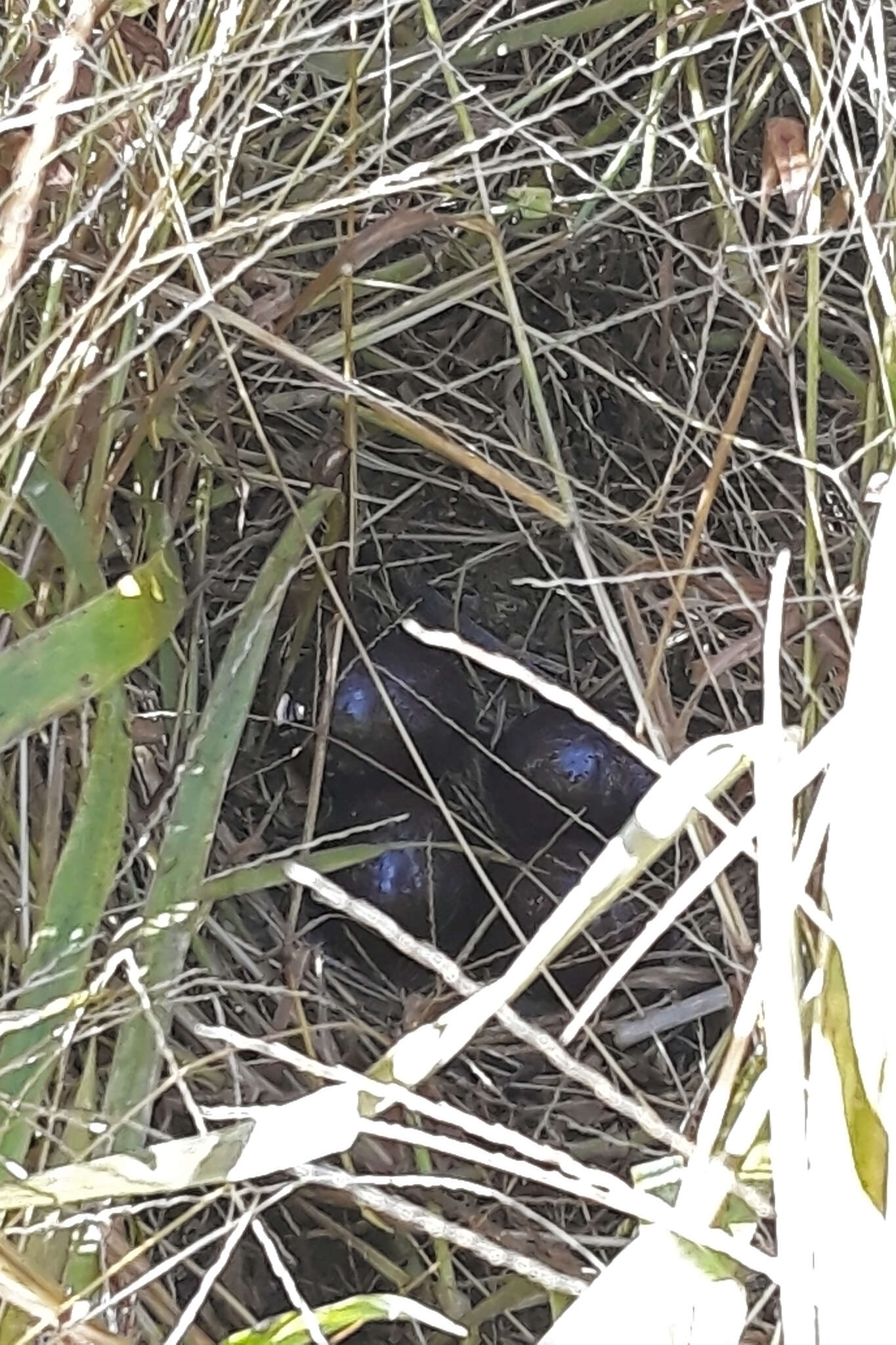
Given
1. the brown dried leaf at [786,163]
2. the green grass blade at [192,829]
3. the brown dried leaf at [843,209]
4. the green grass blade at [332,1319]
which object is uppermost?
the brown dried leaf at [786,163]

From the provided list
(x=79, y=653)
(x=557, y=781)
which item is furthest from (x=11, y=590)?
(x=557, y=781)

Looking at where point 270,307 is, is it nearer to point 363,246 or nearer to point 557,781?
point 363,246

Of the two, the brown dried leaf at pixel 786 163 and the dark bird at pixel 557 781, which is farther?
the dark bird at pixel 557 781

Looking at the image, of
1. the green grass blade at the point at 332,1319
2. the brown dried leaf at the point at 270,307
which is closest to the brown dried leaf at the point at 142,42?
the brown dried leaf at the point at 270,307

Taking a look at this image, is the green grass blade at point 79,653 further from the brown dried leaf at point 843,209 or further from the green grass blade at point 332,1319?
the brown dried leaf at point 843,209

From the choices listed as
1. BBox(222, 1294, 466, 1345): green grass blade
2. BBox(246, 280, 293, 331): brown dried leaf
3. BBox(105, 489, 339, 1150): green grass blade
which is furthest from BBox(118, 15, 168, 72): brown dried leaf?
BBox(222, 1294, 466, 1345): green grass blade

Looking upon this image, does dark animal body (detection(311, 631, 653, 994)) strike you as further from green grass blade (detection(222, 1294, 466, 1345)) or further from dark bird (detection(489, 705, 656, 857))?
green grass blade (detection(222, 1294, 466, 1345))
